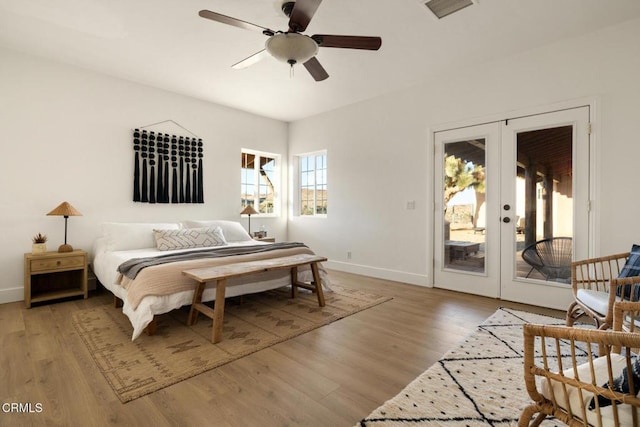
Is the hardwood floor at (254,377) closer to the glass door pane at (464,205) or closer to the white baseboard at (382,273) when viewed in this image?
the glass door pane at (464,205)

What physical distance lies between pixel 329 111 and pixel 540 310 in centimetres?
414

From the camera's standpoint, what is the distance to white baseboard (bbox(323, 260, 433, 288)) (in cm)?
425

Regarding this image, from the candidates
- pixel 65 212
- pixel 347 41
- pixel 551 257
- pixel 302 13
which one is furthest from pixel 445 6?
pixel 65 212

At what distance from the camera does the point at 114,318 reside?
9.64 feet

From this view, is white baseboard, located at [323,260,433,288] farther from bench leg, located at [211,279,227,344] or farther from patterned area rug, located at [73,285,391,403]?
bench leg, located at [211,279,227,344]

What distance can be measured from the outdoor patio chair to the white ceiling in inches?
82.9

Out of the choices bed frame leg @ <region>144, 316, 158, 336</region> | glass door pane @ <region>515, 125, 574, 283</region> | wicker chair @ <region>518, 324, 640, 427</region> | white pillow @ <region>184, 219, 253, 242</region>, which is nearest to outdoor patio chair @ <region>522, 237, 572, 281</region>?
glass door pane @ <region>515, 125, 574, 283</region>

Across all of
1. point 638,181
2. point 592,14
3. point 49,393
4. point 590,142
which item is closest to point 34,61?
point 49,393

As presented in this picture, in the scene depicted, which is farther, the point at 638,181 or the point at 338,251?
the point at 338,251

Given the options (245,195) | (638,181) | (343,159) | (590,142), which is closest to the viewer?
(638,181)

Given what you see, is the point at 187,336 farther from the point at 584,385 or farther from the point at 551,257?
the point at 551,257

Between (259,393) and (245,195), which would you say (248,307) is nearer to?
(259,393)

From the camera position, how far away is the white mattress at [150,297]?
2.43 metres

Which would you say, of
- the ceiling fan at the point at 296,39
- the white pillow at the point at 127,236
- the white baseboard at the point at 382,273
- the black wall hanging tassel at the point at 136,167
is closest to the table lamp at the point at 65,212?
the white pillow at the point at 127,236
